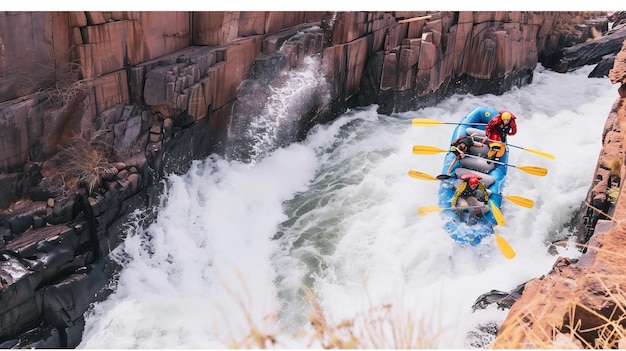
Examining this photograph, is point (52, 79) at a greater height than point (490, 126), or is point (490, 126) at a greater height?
point (52, 79)

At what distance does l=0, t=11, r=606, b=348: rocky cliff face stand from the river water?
0.27m

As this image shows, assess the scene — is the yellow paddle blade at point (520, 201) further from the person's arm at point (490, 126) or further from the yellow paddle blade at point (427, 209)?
the person's arm at point (490, 126)

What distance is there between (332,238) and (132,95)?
2239mm

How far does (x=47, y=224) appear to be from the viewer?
4477 millimetres

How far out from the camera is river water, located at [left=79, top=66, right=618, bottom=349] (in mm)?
4320

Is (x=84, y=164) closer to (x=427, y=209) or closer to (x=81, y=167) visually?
(x=81, y=167)

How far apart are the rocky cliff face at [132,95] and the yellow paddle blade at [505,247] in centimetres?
259

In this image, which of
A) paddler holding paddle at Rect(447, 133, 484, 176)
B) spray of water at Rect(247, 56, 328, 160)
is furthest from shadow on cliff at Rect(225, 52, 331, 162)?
paddler holding paddle at Rect(447, 133, 484, 176)

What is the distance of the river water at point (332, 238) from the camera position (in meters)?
4.32

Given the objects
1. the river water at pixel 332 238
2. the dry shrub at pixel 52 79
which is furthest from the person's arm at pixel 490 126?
the dry shrub at pixel 52 79

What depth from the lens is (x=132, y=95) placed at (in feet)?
16.7

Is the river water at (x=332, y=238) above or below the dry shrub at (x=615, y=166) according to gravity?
below

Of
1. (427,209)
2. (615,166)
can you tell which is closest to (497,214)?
(427,209)

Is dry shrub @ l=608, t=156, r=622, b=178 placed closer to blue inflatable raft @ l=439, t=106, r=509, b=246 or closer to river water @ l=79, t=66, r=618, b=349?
river water @ l=79, t=66, r=618, b=349
